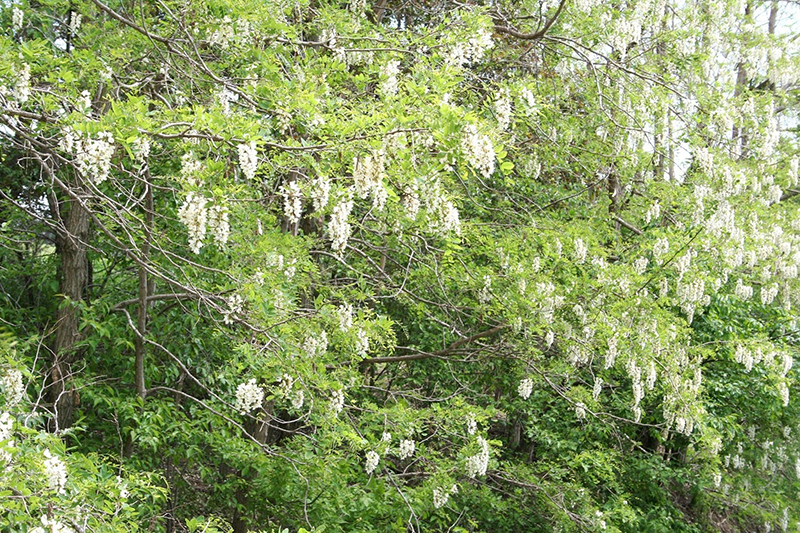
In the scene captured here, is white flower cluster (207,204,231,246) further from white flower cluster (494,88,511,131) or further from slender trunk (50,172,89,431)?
slender trunk (50,172,89,431)

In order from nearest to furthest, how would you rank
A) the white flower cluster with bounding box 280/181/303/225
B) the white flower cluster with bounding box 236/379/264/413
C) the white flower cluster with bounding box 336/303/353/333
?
the white flower cluster with bounding box 280/181/303/225, the white flower cluster with bounding box 236/379/264/413, the white flower cluster with bounding box 336/303/353/333

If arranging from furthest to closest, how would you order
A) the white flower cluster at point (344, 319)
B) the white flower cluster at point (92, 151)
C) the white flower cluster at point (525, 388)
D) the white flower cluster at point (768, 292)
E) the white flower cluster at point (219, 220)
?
the white flower cluster at point (768, 292) → the white flower cluster at point (525, 388) → the white flower cluster at point (344, 319) → the white flower cluster at point (219, 220) → the white flower cluster at point (92, 151)

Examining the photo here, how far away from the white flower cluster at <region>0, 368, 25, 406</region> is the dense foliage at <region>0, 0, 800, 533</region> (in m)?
0.01

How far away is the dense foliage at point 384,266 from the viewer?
11.9ft

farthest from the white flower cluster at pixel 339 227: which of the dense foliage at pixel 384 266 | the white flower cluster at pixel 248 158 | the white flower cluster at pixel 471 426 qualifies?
the white flower cluster at pixel 471 426

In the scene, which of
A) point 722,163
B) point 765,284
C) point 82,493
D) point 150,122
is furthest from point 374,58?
point 765,284

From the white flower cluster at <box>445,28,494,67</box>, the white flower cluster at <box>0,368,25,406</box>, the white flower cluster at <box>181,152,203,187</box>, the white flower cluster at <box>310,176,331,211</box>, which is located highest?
the white flower cluster at <box>445,28,494,67</box>

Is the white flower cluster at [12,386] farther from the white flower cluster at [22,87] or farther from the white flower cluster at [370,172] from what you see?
the white flower cluster at [370,172]

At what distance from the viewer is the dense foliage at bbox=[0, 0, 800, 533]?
11.9 feet

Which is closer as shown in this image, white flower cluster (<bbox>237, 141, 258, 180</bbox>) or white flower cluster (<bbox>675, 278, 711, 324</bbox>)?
white flower cluster (<bbox>237, 141, 258, 180</bbox>)

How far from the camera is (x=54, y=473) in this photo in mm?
2773

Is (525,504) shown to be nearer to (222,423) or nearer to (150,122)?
(222,423)

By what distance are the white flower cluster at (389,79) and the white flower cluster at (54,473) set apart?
8.12 ft

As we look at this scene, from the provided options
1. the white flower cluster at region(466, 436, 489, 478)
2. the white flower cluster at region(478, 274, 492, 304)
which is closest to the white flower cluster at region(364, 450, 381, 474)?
the white flower cluster at region(466, 436, 489, 478)
